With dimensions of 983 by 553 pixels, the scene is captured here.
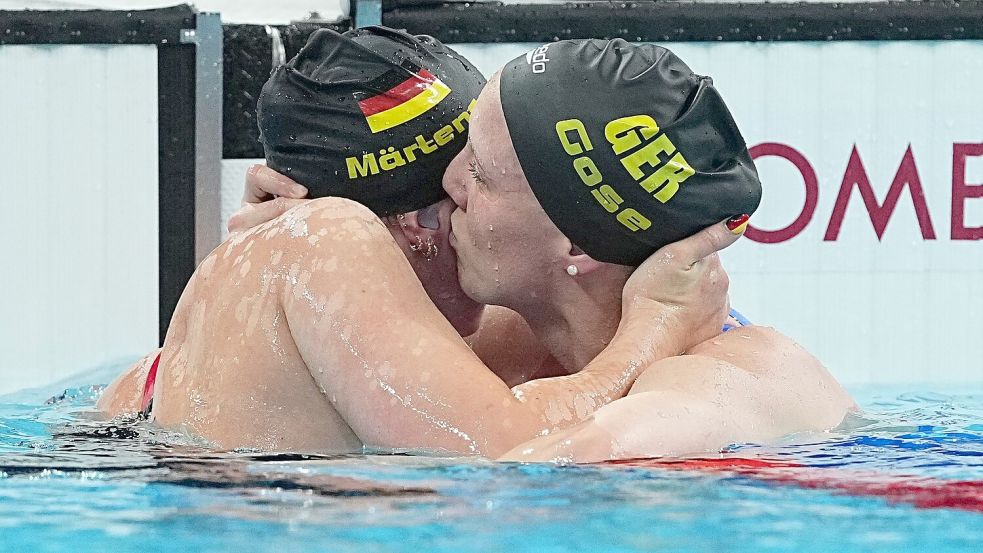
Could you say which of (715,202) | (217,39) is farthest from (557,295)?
(217,39)

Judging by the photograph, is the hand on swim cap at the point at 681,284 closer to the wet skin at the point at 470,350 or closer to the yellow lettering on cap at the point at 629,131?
the wet skin at the point at 470,350

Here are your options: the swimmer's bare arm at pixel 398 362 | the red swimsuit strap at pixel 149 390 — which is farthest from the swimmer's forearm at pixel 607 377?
the red swimsuit strap at pixel 149 390

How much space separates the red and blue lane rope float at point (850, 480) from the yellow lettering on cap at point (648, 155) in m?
0.61

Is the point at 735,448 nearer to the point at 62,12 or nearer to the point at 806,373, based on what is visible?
the point at 806,373

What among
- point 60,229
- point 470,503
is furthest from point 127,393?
point 60,229

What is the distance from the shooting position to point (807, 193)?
4754 mm

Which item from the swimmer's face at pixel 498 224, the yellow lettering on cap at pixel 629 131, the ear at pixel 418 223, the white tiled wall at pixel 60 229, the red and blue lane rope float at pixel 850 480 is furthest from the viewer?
the white tiled wall at pixel 60 229

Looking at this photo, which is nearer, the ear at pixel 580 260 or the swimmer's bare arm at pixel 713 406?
the swimmer's bare arm at pixel 713 406

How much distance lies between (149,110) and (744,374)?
11.1 ft

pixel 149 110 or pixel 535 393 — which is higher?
pixel 149 110

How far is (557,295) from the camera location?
2568 millimetres

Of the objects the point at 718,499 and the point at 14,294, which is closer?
the point at 718,499

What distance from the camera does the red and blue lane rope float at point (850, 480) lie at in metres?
1.72

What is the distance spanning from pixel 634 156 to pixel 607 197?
0.11 m
